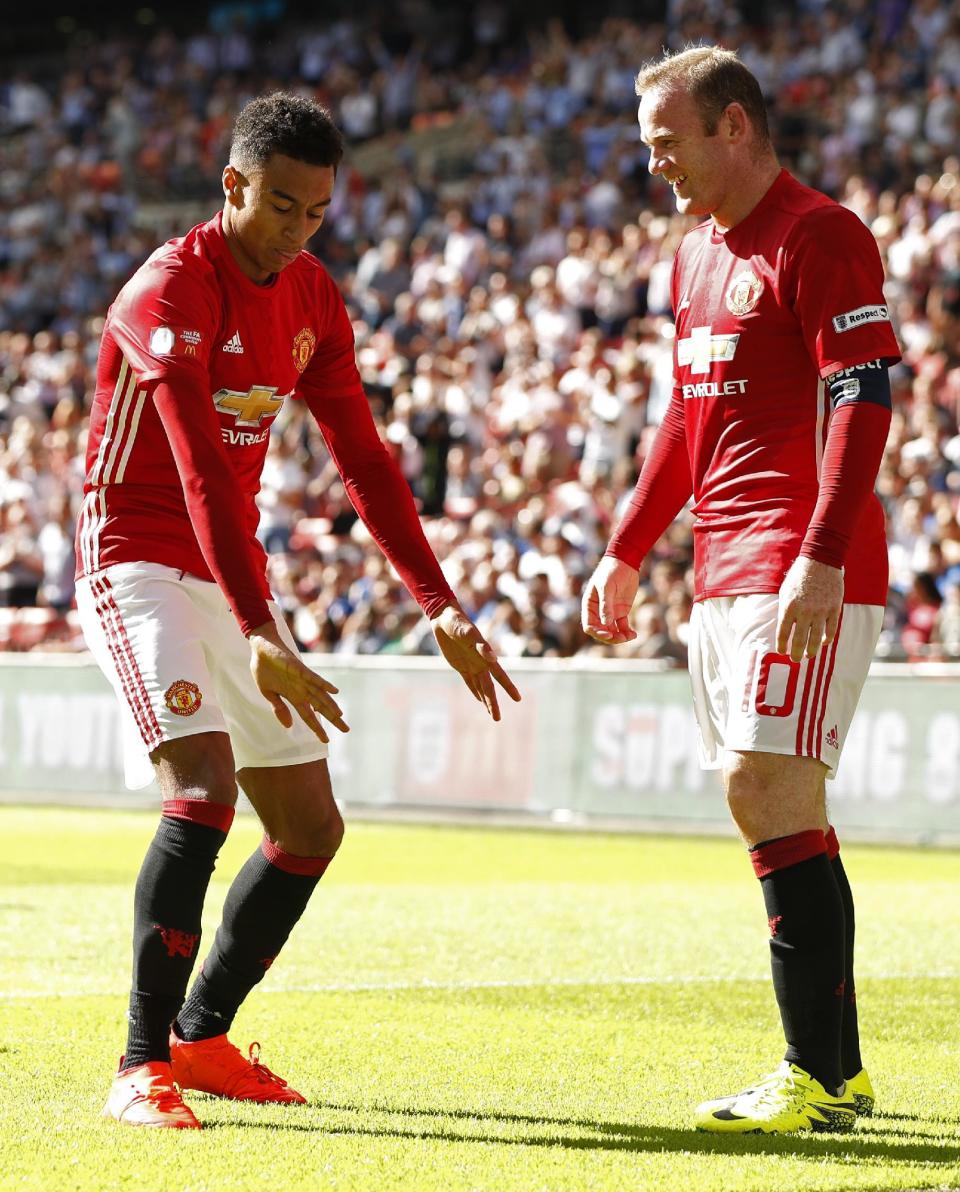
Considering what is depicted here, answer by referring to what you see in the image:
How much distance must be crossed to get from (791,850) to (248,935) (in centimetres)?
147

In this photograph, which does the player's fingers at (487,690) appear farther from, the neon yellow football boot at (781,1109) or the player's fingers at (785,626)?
the neon yellow football boot at (781,1109)

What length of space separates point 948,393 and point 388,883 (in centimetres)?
782

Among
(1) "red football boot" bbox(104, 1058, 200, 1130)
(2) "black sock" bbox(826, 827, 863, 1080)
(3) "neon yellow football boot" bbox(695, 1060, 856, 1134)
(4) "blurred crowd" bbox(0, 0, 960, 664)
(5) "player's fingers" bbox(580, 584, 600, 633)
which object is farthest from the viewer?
(4) "blurred crowd" bbox(0, 0, 960, 664)

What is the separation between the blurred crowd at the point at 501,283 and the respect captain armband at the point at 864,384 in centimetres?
1018

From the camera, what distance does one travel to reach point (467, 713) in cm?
1666

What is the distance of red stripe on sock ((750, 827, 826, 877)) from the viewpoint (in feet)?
16.0

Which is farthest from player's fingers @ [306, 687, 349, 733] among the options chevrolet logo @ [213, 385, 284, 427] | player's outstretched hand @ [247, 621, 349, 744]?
chevrolet logo @ [213, 385, 284, 427]

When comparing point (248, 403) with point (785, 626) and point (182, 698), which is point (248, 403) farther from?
point (785, 626)

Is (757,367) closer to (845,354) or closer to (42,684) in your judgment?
(845,354)

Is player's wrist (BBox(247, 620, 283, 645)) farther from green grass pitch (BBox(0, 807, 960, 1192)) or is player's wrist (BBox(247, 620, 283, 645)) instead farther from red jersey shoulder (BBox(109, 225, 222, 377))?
green grass pitch (BBox(0, 807, 960, 1192))

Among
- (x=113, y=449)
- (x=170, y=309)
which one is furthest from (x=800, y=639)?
(x=113, y=449)

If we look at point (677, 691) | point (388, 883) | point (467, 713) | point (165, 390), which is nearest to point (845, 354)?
point (165, 390)

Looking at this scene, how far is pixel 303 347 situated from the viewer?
5422 millimetres

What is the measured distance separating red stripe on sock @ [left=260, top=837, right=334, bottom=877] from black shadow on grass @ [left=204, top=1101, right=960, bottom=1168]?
2.36 ft
